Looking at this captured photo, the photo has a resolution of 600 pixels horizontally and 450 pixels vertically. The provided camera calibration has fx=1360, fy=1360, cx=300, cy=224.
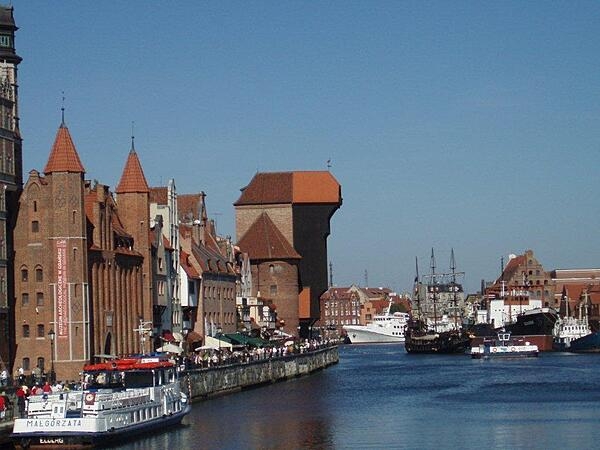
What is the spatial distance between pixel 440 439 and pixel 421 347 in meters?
131

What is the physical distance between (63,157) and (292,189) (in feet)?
319

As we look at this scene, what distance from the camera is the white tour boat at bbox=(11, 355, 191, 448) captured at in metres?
56.3

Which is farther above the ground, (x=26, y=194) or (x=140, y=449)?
(x=26, y=194)

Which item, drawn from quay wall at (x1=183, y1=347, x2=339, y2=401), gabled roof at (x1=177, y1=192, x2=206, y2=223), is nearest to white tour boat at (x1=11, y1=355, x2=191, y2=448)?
quay wall at (x1=183, y1=347, x2=339, y2=401)

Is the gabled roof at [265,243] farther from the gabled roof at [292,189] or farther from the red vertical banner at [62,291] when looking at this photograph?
the red vertical banner at [62,291]

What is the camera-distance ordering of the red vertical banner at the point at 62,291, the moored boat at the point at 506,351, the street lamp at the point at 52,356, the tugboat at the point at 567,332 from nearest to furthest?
the street lamp at the point at 52,356 < the red vertical banner at the point at 62,291 < the moored boat at the point at 506,351 < the tugboat at the point at 567,332

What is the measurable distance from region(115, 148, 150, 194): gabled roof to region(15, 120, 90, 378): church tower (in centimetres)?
1341

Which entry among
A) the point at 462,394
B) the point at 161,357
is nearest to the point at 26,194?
the point at 161,357

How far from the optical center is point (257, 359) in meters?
108

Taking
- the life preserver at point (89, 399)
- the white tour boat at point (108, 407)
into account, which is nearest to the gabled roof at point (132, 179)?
the white tour boat at point (108, 407)

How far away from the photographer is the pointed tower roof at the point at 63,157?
82938mm

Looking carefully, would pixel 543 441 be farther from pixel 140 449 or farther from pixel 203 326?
pixel 203 326

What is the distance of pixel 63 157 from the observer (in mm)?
83188

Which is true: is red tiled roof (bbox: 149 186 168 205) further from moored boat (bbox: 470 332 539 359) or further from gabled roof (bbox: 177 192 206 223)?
moored boat (bbox: 470 332 539 359)
